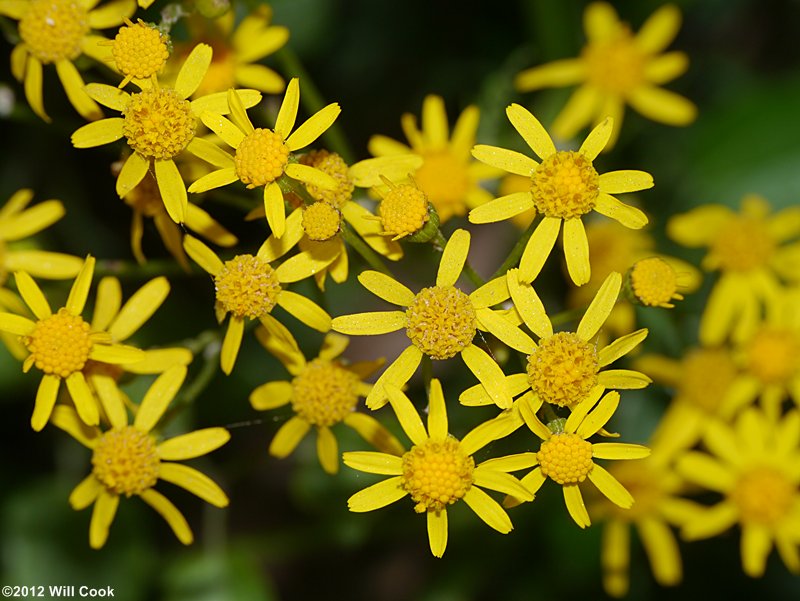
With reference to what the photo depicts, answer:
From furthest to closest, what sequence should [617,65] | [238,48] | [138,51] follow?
[617,65] < [238,48] < [138,51]

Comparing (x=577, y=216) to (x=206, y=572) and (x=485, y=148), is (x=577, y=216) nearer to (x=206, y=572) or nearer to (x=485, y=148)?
(x=485, y=148)

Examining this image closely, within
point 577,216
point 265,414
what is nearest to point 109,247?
point 265,414

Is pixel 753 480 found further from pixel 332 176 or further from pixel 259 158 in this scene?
pixel 259 158

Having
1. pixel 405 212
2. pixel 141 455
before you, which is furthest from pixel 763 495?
pixel 141 455

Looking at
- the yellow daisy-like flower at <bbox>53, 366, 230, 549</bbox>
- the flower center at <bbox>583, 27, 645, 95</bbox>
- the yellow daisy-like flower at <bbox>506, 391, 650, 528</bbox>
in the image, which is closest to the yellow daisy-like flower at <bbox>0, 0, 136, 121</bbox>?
the yellow daisy-like flower at <bbox>53, 366, 230, 549</bbox>

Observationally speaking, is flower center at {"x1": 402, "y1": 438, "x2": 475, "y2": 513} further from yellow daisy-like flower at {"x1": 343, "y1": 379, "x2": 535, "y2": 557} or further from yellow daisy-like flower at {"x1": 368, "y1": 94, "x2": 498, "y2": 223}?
yellow daisy-like flower at {"x1": 368, "y1": 94, "x2": 498, "y2": 223}

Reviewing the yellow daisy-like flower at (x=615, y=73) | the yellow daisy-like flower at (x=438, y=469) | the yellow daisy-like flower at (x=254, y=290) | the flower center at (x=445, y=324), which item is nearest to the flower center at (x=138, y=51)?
the yellow daisy-like flower at (x=254, y=290)
